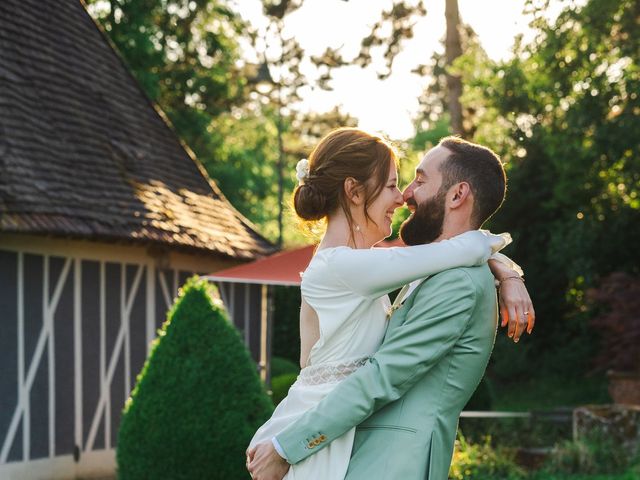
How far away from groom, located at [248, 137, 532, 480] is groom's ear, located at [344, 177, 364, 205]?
1.23 ft

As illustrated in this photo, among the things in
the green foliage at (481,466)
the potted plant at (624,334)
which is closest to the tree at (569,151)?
the potted plant at (624,334)

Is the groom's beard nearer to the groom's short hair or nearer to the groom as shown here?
the groom's short hair

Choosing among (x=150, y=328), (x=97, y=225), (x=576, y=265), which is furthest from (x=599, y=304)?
(x=97, y=225)

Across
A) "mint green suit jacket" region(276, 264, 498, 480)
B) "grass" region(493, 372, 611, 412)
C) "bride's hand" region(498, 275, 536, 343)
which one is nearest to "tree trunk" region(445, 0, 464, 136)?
"grass" region(493, 372, 611, 412)

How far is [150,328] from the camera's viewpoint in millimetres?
13000

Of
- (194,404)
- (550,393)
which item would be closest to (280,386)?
(194,404)

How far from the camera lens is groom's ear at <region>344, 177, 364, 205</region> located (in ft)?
11.2

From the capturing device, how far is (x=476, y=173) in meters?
3.40

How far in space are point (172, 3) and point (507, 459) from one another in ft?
53.7

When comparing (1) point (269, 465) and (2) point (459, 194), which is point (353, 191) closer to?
(2) point (459, 194)

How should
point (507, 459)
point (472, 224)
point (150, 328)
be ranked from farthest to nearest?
1. point (150, 328)
2. point (507, 459)
3. point (472, 224)

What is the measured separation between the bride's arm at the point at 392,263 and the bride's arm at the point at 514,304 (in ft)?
0.86

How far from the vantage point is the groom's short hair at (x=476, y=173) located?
339 centimetres

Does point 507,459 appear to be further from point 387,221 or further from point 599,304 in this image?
point 599,304
